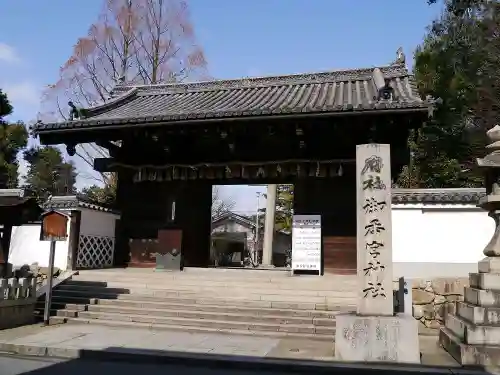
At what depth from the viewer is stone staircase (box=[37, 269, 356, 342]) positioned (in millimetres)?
→ 9336

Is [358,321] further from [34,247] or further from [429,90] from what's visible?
[429,90]

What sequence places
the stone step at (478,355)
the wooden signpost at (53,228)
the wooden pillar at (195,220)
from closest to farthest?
the stone step at (478,355) → the wooden signpost at (53,228) → the wooden pillar at (195,220)

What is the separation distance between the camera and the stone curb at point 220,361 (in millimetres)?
6605

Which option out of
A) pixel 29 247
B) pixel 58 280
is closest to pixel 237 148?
pixel 58 280

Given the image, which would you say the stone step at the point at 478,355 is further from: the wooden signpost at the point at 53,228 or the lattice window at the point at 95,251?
the lattice window at the point at 95,251

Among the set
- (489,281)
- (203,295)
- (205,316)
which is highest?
(489,281)

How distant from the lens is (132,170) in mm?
14484

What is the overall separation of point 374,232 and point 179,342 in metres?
4.09

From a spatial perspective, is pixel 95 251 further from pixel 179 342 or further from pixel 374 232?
pixel 374 232

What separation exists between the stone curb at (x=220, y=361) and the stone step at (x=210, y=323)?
2030 millimetres

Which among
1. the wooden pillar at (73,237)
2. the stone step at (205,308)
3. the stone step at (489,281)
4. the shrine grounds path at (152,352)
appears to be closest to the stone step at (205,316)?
the stone step at (205,308)

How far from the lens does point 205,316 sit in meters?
9.74

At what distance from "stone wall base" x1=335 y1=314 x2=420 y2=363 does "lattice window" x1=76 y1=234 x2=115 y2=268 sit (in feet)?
30.9

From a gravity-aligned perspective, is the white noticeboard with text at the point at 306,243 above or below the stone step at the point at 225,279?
above
